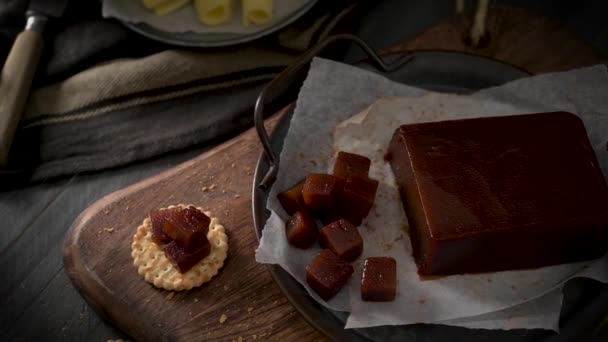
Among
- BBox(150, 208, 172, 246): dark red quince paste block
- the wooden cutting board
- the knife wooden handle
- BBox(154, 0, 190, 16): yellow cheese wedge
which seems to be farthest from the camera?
BBox(154, 0, 190, 16): yellow cheese wedge

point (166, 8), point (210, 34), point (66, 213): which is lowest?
point (66, 213)

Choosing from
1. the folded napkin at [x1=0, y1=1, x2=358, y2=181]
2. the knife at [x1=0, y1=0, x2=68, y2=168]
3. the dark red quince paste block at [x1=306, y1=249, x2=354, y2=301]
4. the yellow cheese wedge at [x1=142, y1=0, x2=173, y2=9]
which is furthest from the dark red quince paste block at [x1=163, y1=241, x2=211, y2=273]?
the yellow cheese wedge at [x1=142, y1=0, x2=173, y2=9]

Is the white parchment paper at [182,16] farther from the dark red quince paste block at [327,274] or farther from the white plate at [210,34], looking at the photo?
the dark red quince paste block at [327,274]

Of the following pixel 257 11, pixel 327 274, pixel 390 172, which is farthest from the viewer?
pixel 257 11

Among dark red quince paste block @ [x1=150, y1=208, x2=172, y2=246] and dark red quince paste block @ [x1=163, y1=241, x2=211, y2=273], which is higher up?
dark red quince paste block @ [x1=150, y1=208, x2=172, y2=246]

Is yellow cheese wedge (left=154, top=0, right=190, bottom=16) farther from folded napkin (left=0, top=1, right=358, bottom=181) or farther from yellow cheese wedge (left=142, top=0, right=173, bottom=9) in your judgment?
folded napkin (left=0, top=1, right=358, bottom=181)

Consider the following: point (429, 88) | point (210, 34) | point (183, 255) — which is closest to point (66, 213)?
point (183, 255)

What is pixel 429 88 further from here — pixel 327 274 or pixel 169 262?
pixel 169 262
